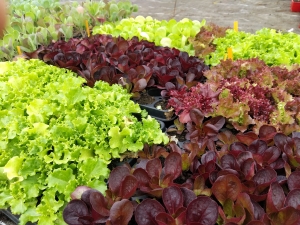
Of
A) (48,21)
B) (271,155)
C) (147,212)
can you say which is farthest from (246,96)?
(48,21)

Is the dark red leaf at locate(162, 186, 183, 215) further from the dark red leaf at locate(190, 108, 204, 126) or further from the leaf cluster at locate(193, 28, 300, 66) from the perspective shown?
the leaf cluster at locate(193, 28, 300, 66)

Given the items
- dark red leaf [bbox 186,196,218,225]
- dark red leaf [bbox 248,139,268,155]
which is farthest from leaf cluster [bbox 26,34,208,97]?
dark red leaf [bbox 186,196,218,225]

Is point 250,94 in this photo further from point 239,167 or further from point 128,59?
point 128,59

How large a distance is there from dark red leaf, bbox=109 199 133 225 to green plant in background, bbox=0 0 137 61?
8.48 ft

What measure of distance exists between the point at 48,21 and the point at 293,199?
371cm

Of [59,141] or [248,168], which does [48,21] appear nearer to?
[59,141]

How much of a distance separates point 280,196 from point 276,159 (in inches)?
13.0

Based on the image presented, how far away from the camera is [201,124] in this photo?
2.07 metres

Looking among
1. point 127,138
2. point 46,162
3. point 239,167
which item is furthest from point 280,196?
point 46,162

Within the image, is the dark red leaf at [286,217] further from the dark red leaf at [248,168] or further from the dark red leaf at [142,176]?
the dark red leaf at [142,176]

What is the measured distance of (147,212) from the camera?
1.36 meters

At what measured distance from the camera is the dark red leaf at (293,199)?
1.36 metres

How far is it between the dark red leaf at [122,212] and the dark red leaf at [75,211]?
0.55 feet

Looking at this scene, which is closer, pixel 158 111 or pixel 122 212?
pixel 122 212
